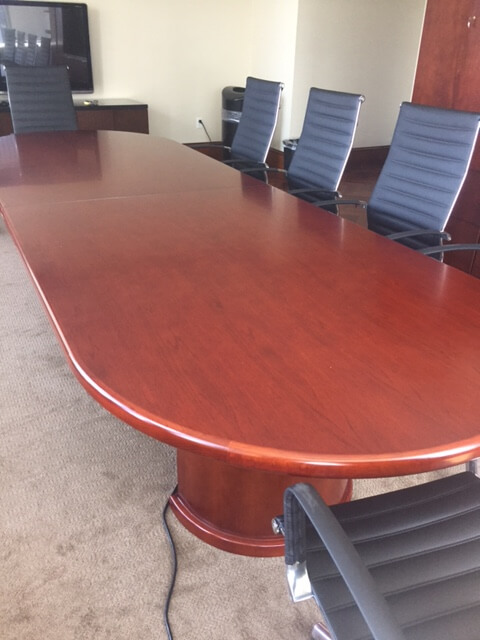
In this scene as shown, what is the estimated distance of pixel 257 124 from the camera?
326cm

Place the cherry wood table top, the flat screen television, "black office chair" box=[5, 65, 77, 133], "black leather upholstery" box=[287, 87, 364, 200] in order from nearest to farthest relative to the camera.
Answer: the cherry wood table top, "black leather upholstery" box=[287, 87, 364, 200], "black office chair" box=[5, 65, 77, 133], the flat screen television

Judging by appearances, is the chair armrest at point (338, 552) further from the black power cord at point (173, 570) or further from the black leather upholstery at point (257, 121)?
the black leather upholstery at point (257, 121)

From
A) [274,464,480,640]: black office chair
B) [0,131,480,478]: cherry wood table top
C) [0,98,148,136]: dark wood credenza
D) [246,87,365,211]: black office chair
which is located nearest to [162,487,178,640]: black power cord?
[274,464,480,640]: black office chair

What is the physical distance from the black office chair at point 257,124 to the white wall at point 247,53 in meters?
2.04

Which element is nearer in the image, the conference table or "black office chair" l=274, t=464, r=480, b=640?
"black office chair" l=274, t=464, r=480, b=640

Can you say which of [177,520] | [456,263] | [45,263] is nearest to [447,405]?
[177,520]

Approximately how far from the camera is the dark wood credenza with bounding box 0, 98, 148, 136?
4.96 m

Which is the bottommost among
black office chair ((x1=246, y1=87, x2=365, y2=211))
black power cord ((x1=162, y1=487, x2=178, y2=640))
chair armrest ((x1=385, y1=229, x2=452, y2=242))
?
black power cord ((x1=162, y1=487, x2=178, y2=640))

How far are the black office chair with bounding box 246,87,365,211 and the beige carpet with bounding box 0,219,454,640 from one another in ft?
4.85

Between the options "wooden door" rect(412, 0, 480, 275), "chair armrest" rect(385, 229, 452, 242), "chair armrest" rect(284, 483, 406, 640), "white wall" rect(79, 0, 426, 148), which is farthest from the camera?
"white wall" rect(79, 0, 426, 148)

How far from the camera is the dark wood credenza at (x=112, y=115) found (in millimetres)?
4957

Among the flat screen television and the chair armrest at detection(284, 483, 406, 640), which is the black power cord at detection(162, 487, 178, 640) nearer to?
the chair armrest at detection(284, 483, 406, 640)

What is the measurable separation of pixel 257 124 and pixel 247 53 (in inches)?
116

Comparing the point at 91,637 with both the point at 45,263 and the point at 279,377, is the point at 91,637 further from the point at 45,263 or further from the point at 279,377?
the point at 45,263
